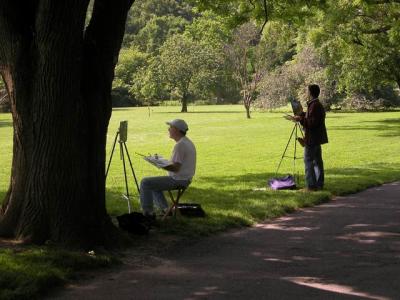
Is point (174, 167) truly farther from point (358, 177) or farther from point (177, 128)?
point (358, 177)

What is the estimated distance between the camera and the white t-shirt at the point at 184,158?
8867 millimetres

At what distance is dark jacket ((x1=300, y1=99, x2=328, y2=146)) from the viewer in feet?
39.5

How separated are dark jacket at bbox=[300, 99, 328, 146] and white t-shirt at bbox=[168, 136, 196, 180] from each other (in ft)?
12.5

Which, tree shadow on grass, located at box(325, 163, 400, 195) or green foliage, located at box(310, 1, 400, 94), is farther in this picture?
green foliage, located at box(310, 1, 400, 94)

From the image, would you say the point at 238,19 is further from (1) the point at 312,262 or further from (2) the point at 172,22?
(2) the point at 172,22

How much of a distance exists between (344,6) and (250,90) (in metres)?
26.0

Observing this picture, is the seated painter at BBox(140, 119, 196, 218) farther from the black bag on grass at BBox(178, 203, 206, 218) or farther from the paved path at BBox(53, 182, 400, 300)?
the paved path at BBox(53, 182, 400, 300)

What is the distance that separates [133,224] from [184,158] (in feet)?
4.57

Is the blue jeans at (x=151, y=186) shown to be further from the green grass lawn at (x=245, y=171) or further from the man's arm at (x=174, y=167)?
the green grass lawn at (x=245, y=171)

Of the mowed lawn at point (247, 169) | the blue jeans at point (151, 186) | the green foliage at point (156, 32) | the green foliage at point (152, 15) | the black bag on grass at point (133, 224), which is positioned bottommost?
the mowed lawn at point (247, 169)

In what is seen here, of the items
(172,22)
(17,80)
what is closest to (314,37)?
(17,80)

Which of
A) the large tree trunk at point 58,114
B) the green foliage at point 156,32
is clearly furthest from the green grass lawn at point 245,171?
the green foliage at point 156,32

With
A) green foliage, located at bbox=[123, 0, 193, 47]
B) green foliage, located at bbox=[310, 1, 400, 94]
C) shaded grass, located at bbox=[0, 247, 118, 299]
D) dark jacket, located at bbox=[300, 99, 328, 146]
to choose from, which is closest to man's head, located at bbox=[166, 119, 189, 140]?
shaded grass, located at bbox=[0, 247, 118, 299]

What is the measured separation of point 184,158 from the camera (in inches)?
351
